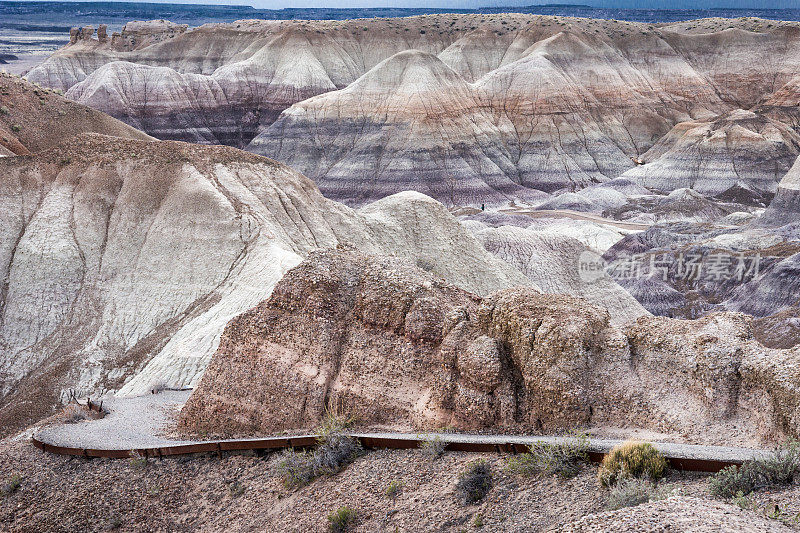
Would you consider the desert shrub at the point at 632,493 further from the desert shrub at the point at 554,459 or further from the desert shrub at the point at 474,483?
the desert shrub at the point at 474,483

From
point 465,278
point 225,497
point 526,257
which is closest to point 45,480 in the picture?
point 225,497

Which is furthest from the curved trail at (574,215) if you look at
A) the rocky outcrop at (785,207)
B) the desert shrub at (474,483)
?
the desert shrub at (474,483)

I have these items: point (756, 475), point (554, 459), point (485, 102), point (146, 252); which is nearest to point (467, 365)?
point (554, 459)

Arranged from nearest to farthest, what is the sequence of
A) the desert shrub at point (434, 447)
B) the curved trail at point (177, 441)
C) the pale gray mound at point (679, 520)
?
the pale gray mound at point (679, 520)
the curved trail at point (177, 441)
the desert shrub at point (434, 447)

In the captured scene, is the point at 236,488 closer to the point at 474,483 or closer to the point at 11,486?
the point at 474,483

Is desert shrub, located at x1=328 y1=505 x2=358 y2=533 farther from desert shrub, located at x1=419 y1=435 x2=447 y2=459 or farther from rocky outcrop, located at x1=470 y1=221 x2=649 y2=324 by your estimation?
rocky outcrop, located at x1=470 y1=221 x2=649 y2=324

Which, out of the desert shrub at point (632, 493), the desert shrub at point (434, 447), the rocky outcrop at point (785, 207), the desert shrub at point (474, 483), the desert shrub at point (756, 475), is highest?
the rocky outcrop at point (785, 207)
